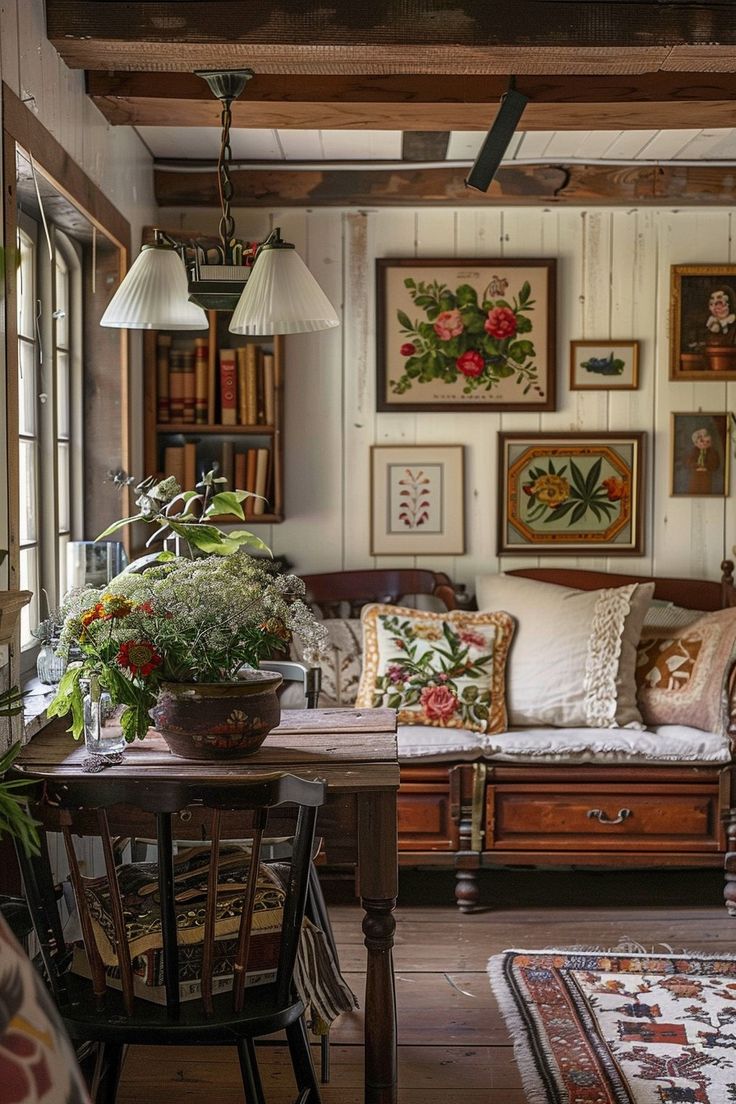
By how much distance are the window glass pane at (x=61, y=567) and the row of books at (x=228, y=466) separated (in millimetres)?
861

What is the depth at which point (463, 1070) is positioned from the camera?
2781mm

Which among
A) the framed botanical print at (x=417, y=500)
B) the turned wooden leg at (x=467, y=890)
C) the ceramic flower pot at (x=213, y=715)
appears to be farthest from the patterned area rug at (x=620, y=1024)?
the framed botanical print at (x=417, y=500)

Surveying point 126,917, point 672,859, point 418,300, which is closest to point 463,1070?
point 126,917

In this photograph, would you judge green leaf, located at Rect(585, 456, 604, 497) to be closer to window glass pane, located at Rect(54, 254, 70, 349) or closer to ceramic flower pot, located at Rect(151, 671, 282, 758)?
window glass pane, located at Rect(54, 254, 70, 349)

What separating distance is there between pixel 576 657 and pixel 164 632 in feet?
6.87

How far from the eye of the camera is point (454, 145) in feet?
13.9

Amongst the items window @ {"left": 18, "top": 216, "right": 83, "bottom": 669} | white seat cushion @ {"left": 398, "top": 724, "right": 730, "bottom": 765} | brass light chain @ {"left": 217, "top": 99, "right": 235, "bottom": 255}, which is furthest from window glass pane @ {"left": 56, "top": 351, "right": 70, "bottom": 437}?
white seat cushion @ {"left": 398, "top": 724, "right": 730, "bottom": 765}

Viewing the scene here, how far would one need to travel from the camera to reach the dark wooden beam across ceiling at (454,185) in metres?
4.45

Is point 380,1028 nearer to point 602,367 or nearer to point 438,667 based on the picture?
point 438,667

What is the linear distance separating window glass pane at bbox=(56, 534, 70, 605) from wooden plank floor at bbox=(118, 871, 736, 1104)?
1371 millimetres

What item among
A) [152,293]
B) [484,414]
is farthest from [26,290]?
[484,414]

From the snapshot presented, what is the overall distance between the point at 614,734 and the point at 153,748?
1.87 metres

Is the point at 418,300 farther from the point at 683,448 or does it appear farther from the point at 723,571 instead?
the point at 723,571

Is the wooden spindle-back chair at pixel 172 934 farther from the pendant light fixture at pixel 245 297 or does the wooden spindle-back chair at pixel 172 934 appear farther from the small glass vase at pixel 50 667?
the pendant light fixture at pixel 245 297
